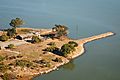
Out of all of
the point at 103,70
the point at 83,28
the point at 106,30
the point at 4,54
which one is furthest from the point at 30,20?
the point at 103,70

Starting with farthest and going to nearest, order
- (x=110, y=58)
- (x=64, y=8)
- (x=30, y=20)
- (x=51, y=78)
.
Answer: (x=64, y=8), (x=30, y=20), (x=110, y=58), (x=51, y=78)

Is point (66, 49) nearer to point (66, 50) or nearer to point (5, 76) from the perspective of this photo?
point (66, 50)

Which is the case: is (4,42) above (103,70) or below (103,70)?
above

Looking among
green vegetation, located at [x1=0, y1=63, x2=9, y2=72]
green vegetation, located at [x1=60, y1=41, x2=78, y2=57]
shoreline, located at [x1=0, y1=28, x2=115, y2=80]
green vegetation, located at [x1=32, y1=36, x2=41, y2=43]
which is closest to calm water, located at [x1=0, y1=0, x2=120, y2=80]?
shoreline, located at [x1=0, y1=28, x2=115, y2=80]

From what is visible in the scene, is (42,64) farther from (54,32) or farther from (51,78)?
(54,32)

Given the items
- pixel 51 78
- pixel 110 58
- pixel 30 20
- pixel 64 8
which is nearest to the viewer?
pixel 51 78

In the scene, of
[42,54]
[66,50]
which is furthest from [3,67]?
[66,50]

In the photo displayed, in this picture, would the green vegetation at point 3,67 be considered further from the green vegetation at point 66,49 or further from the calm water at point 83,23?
the green vegetation at point 66,49

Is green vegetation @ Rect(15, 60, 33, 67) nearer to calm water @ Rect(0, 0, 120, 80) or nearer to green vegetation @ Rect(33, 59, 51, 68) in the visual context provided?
green vegetation @ Rect(33, 59, 51, 68)
